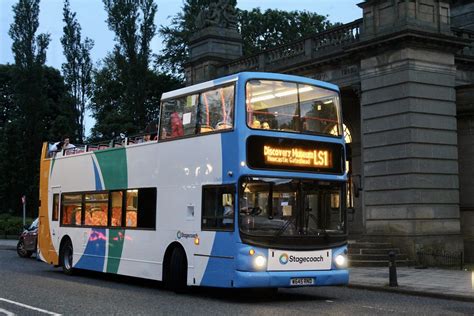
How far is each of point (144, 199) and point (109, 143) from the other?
2858 mm

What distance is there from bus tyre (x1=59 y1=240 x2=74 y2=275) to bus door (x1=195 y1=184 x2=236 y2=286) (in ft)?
22.2

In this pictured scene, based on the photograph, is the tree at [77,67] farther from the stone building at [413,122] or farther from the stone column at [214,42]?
the stone building at [413,122]

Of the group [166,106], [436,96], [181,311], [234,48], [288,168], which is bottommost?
[181,311]

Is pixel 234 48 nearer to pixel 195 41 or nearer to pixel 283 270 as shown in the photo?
pixel 195 41

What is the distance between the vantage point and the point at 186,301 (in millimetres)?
12875

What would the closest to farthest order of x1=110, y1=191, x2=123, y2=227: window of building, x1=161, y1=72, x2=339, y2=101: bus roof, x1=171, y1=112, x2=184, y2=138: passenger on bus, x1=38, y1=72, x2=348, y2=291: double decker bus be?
1. x1=38, y1=72, x2=348, y2=291: double decker bus
2. x1=161, y1=72, x2=339, y2=101: bus roof
3. x1=171, y1=112, x2=184, y2=138: passenger on bus
4. x1=110, y1=191, x2=123, y2=227: window of building

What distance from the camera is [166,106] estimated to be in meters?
15.2

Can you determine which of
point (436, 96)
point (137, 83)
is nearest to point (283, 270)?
point (436, 96)

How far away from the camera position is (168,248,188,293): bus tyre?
14086mm

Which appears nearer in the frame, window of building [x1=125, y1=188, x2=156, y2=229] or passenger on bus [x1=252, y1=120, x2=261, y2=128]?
passenger on bus [x1=252, y1=120, x2=261, y2=128]

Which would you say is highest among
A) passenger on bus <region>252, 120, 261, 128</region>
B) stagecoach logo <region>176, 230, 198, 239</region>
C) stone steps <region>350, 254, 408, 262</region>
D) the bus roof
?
the bus roof

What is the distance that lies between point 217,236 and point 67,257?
7.68m

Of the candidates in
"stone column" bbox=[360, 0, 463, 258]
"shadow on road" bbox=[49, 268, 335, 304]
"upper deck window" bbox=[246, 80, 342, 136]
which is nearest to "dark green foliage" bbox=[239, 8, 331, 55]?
"stone column" bbox=[360, 0, 463, 258]

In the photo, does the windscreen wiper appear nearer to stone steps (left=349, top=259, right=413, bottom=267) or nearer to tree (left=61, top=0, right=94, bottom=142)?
stone steps (left=349, top=259, right=413, bottom=267)
